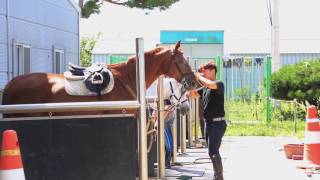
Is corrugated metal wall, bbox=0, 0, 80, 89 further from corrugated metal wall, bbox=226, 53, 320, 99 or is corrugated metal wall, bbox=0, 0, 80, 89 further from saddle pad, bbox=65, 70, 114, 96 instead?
corrugated metal wall, bbox=226, 53, 320, 99

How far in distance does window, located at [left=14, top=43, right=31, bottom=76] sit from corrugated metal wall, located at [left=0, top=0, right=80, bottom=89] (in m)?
0.11

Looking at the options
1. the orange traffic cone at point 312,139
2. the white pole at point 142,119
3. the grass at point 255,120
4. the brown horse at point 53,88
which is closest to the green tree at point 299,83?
the grass at point 255,120

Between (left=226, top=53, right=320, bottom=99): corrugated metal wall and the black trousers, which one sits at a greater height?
(left=226, top=53, right=320, bottom=99): corrugated metal wall

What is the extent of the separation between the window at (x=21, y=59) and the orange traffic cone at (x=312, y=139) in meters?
4.86

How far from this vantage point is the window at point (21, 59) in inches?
401

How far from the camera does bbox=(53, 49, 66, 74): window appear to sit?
12648 mm

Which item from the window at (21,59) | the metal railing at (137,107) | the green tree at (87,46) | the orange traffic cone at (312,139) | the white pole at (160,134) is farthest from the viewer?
the green tree at (87,46)

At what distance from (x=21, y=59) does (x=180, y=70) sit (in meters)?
2.92

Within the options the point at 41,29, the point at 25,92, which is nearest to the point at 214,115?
the point at 25,92

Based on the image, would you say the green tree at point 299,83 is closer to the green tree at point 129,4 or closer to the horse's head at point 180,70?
the green tree at point 129,4

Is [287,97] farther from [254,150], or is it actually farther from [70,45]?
[70,45]

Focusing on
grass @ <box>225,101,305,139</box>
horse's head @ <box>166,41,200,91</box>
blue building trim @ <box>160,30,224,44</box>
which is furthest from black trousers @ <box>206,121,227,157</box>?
blue building trim @ <box>160,30,224,44</box>

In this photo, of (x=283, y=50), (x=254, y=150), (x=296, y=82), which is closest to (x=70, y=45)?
(x=254, y=150)

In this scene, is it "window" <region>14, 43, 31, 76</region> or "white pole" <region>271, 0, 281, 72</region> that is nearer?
"window" <region>14, 43, 31, 76</region>
